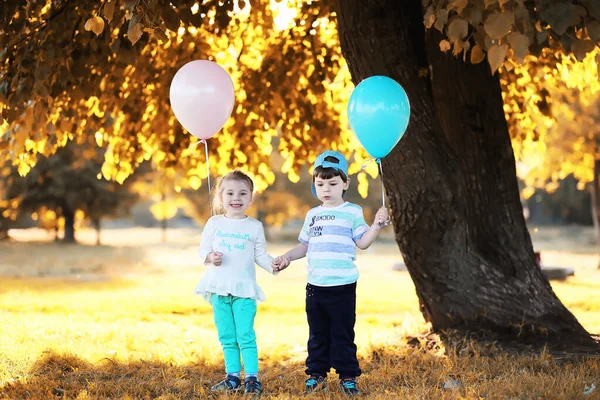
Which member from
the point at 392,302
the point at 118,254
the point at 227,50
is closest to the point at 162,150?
the point at 227,50

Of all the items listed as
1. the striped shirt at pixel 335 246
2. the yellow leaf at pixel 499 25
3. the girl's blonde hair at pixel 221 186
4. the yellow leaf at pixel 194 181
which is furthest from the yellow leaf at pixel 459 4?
the yellow leaf at pixel 194 181

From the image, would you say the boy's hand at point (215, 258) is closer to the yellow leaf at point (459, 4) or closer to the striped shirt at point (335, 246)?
the striped shirt at point (335, 246)

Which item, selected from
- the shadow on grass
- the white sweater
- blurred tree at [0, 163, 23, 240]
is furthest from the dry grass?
blurred tree at [0, 163, 23, 240]

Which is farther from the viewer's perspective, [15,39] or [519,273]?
[519,273]

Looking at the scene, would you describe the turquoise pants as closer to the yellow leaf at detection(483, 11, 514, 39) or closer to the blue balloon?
the blue balloon

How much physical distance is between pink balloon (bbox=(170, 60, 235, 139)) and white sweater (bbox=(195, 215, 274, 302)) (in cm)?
84

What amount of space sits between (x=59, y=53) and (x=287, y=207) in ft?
87.8

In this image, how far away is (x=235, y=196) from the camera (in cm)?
461

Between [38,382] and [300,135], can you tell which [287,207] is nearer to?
[300,135]

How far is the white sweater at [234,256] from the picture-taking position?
4562mm

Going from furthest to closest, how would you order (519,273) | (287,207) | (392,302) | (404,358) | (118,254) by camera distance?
(287,207) → (118,254) → (392,302) → (519,273) → (404,358)

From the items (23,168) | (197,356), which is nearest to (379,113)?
(197,356)

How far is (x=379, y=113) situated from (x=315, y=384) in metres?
1.75

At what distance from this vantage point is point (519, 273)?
19.9ft
